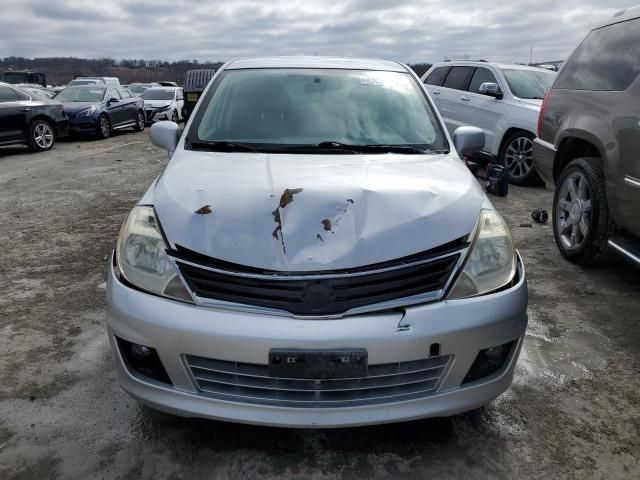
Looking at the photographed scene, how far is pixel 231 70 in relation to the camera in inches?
142

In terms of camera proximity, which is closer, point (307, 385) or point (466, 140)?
point (307, 385)

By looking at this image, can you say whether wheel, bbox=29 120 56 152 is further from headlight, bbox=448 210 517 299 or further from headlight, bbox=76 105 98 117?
headlight, bbox=448 210 517 299

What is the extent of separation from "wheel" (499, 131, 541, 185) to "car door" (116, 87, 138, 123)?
10963 millimetres

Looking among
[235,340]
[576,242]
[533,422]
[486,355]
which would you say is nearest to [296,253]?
[235,340]

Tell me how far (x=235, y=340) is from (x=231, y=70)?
2.30m

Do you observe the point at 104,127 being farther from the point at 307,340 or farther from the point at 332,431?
the point at 307,340

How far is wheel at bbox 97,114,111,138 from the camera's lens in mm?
13539

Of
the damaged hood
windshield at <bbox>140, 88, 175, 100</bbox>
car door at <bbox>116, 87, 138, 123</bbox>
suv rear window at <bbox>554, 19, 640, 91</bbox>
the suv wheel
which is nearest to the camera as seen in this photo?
the damaged hood

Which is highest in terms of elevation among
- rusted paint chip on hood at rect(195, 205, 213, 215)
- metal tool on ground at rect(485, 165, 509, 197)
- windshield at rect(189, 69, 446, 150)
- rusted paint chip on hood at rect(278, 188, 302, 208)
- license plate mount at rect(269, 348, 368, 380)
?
windshield at rect(189, 69, 446, 150)

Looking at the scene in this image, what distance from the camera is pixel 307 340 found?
6.10 ft

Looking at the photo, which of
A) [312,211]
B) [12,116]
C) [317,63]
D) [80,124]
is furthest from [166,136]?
[80,124]

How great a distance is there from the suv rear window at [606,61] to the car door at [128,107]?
42.1 ft

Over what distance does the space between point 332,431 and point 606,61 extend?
345 centimetres

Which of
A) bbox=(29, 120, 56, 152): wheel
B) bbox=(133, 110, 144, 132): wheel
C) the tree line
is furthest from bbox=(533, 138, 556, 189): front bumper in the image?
the tree line
